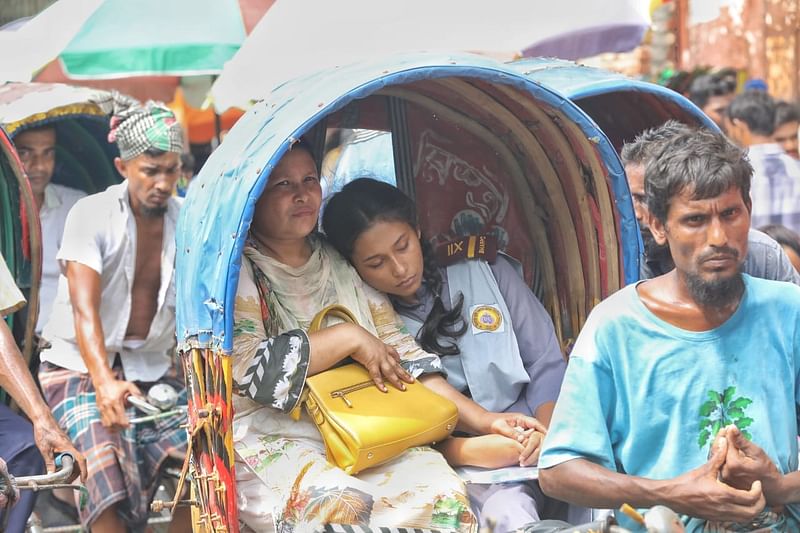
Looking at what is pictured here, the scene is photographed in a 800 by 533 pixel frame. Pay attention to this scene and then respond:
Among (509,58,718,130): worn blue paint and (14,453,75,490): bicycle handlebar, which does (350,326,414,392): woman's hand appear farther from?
(509,58,718,130): worn blue paint

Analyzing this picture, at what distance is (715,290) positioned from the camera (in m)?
3.07

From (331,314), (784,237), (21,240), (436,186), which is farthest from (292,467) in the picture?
(784,237)

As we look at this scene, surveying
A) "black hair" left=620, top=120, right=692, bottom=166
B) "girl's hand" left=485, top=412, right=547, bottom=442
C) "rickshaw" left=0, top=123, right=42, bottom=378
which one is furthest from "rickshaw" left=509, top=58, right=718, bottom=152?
"rickshaw" left=0, top=123, right=42, bottom=378

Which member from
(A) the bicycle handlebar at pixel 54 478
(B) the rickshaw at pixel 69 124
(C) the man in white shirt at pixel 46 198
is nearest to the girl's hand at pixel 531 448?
(A) the bicycle handlebar at pixel 54 478

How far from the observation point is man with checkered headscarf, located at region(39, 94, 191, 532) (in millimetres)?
5316

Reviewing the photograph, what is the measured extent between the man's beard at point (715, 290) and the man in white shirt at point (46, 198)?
409cm

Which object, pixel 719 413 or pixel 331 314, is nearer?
pixel 719 413

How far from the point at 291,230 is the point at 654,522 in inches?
72.7

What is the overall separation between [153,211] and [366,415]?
2283mm

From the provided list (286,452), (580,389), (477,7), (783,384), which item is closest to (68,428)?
(286,452)

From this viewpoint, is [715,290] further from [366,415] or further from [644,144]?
[644,144]

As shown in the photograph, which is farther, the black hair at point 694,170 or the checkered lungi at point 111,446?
the checkered lungi at point 111,446

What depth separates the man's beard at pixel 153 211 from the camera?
573 centimetres

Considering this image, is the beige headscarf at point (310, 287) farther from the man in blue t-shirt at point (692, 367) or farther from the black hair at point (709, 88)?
the black hair at point (709, 88)
